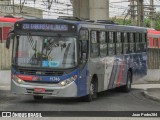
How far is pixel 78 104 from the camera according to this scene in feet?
55.6

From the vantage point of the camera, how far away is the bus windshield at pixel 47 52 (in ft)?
54.3

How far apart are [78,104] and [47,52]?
6.54 feet

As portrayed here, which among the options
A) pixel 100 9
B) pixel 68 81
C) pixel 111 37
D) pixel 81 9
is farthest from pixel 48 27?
pixel 81 9

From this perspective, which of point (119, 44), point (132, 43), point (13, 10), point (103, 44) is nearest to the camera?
point (103, 44)

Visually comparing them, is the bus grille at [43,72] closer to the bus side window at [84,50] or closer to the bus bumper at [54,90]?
the bus bumper at [54,90]

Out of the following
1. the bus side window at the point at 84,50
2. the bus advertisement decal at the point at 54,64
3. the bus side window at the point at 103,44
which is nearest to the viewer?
the bus advertisement decal at the point at 54,64

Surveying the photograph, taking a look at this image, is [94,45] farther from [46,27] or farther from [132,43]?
[132,43]

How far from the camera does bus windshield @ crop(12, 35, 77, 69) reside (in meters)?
16.5

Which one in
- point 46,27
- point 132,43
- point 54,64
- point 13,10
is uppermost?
point 13,10

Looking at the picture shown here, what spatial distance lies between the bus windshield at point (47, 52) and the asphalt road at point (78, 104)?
1.31m

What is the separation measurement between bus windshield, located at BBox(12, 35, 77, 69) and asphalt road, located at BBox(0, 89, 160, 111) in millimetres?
1306

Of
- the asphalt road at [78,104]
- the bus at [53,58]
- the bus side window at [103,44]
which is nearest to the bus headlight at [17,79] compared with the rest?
the bus at [53,58]

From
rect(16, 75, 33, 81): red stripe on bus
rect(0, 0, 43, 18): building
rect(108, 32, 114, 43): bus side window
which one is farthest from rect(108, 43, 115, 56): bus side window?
rect(0, 0, 43, 18): building

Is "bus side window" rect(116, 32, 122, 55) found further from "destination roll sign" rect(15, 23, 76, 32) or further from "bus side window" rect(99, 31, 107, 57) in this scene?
"destination roll sign" rect(15, 23, 76, 32)
